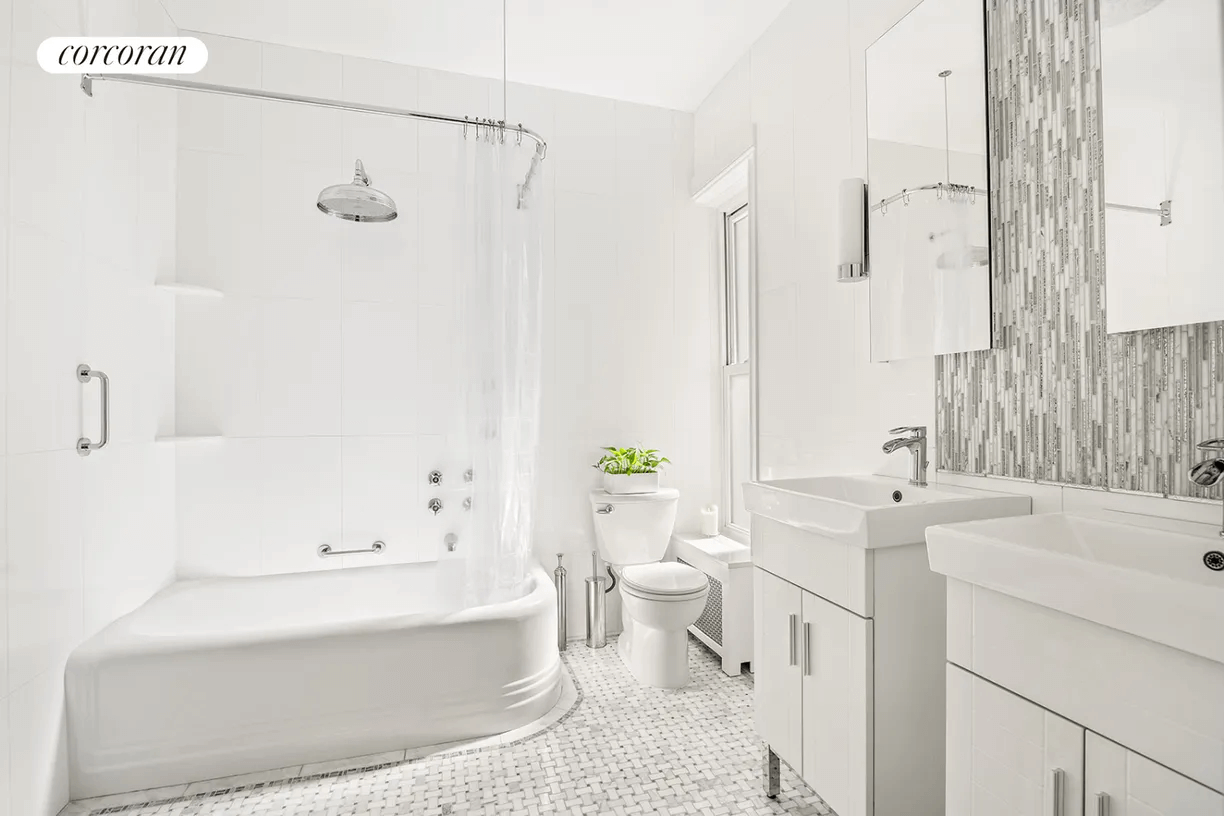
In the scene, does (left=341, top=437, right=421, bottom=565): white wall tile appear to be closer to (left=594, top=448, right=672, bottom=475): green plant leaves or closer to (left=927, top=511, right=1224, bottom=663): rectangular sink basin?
(left=594, top=448, right=672, bottom=475): green plant leaves

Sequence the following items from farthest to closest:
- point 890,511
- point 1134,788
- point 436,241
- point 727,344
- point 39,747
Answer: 1. point 727,344
2. point 436,241
3. point 39,747
4. point 890,511
5. point 1134,788

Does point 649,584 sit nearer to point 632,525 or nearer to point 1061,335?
point 632,525

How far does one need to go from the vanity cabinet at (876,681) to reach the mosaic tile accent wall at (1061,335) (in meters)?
0.39

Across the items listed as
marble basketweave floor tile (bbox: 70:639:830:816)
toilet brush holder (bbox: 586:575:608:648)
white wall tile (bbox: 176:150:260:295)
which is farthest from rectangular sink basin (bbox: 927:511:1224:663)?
white wall tile (bbox: 176:150:260:295)

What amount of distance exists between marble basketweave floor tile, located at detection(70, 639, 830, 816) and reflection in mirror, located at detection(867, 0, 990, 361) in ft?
4.61

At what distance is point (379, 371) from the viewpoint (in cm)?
268

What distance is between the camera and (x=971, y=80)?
1.51 m

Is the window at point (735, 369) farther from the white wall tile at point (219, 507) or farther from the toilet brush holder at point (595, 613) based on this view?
the white wall tile at point (219, 507)

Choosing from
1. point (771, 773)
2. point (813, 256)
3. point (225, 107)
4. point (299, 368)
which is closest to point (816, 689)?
point (771, 773)

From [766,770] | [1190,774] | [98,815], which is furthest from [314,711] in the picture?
[1190,774]

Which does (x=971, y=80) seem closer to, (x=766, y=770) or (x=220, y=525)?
(x=766, y=770)

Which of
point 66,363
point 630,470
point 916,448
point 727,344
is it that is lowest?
point 630,470

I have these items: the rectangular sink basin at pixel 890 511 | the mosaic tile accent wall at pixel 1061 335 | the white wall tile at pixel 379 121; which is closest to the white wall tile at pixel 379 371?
the white wall tile at pixel 379 121

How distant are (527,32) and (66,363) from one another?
2.06 meters
